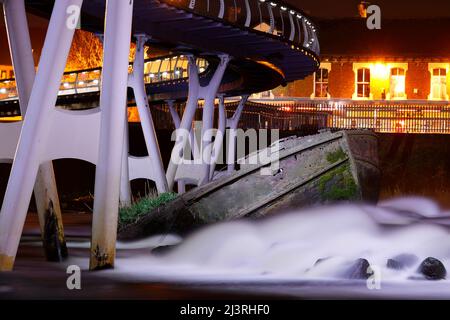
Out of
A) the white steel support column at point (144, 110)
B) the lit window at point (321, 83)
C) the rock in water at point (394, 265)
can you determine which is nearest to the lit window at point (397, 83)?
the lit window at point (321, 83)

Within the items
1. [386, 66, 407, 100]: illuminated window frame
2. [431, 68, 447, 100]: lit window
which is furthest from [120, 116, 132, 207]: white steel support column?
[431, 68, 447, 100]: lit window

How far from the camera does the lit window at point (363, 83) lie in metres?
62.0

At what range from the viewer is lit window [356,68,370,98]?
62000mm

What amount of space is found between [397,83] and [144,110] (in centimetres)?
3923

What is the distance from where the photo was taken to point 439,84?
202 feet

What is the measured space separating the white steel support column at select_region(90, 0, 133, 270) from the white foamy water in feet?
3.38

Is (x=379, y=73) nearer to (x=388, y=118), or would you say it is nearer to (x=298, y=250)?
(x=388, y=118)

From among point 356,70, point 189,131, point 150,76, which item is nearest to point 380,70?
point 356,70

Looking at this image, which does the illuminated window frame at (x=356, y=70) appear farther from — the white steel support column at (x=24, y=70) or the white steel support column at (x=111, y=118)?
the white steel support column at (x=111, y=118)

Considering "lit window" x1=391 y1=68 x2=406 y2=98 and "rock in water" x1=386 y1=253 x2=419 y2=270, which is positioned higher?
"lit window" x1=391 y1=68 x2=406 y2=98

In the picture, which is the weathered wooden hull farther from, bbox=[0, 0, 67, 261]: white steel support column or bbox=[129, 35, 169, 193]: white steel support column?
bbox=[129, 35, 169, 193]: white steel support column

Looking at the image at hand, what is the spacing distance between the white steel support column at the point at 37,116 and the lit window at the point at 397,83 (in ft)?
160
